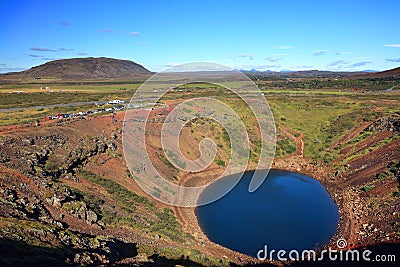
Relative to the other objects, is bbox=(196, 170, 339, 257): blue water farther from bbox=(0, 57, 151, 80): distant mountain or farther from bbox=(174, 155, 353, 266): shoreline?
bbox=(0, 57, 151, 80): distant mountain

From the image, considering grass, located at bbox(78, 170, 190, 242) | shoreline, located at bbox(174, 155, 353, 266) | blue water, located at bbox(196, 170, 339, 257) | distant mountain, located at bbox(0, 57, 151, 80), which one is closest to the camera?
shoreline, located at bbox(174, 155, 353, 266)

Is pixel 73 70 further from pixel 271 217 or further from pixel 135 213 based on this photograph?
pixel 271 217

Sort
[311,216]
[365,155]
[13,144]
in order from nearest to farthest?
[13,144]
[311,216]
[365,155]

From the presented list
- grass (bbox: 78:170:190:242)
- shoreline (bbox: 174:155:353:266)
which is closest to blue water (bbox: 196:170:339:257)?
shoreline (bbox: 174:155:353:266)

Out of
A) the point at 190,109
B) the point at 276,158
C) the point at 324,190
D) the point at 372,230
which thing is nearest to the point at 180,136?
the point at 190,109

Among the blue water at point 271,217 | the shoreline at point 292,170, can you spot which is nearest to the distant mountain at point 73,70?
the shoreline at point 292,170

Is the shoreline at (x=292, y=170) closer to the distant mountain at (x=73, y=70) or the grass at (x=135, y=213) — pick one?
the grass at (x=135, y=213)

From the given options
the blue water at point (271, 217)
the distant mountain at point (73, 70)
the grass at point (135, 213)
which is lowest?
the blue water at point (271, 217)

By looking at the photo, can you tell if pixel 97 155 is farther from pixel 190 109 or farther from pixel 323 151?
pixel 323 151
